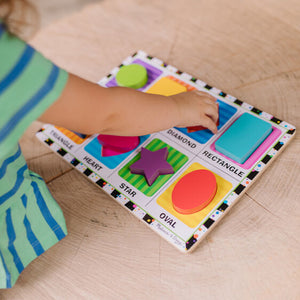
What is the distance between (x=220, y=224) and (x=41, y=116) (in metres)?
0.29

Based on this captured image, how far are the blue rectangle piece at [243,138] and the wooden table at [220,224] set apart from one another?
45mm

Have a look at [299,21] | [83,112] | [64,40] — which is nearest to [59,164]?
[83,112]

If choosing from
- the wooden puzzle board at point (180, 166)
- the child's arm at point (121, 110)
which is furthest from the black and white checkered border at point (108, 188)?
the child's arm at point (121, 110)

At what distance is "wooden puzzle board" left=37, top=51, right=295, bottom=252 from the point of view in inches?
19.9

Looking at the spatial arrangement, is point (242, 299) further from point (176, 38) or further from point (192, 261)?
point (176, 38)

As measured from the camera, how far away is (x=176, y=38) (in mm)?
778

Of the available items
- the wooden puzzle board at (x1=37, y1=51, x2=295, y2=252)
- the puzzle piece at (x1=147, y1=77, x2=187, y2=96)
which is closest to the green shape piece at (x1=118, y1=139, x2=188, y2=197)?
the wooden puzzle board at (x1=37, y1=51, x2=295, y2=252)

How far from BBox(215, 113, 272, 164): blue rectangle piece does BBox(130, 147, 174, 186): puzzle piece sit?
0.09 m

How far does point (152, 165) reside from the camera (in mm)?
561

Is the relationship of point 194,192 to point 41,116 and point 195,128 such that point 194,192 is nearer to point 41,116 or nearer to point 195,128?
point 195,128

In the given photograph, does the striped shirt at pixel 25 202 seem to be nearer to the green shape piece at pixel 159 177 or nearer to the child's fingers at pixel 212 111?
the green shape piece at pixel 159 177

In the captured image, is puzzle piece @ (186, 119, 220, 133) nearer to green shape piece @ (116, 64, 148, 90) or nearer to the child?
the child

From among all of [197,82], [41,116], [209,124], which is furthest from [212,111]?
[41,116]

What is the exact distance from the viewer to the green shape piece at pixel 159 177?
21.7 inches
